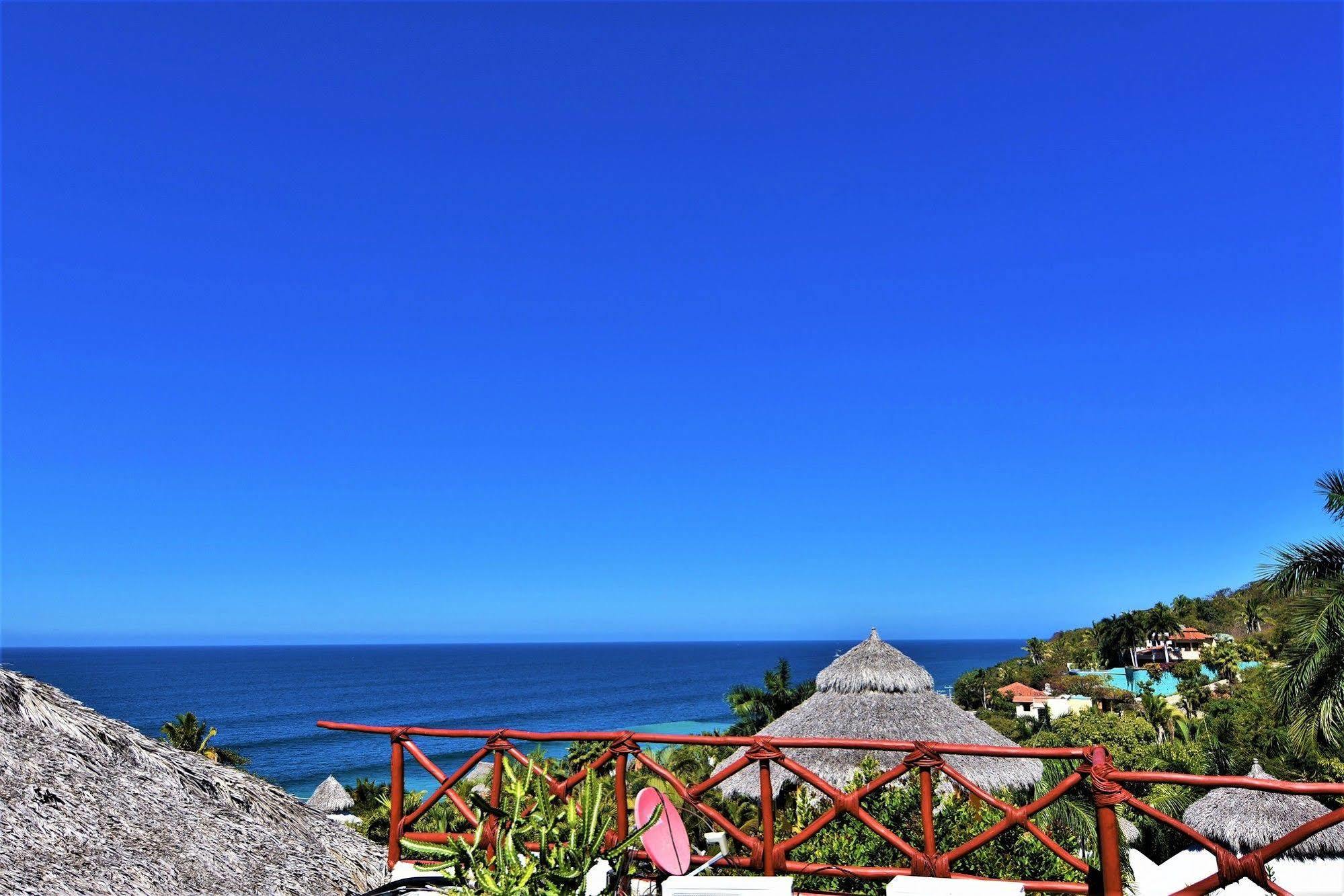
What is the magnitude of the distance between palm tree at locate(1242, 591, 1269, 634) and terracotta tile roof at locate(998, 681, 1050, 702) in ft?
71.4

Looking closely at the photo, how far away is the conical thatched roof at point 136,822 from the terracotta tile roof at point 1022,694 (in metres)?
54.3

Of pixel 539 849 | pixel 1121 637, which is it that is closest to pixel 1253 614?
pixel 1121 637

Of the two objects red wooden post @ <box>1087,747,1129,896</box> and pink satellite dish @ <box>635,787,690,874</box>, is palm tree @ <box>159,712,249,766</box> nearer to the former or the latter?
pink satellite dish @ <box>635,787,690,874</box>

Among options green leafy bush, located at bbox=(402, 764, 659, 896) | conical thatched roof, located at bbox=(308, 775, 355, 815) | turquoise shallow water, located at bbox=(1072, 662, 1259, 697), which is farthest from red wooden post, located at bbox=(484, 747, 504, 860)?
turquoise shallow water, located at bbox=(1072, 662, 1259, 697)

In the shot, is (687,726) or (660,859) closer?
(660,859)

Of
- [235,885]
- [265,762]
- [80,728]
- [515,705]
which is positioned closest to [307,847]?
[235,885]

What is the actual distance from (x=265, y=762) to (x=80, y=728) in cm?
4985

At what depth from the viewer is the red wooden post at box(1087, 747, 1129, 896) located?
286 centimetres

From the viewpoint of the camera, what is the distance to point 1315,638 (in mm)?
11188

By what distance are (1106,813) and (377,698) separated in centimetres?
8735

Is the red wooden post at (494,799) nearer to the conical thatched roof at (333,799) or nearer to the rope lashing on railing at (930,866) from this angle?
the rope lashing on railing at (930,866)

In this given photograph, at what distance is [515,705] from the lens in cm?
7844

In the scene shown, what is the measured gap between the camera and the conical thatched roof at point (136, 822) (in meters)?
3.74

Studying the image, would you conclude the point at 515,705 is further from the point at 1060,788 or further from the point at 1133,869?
A: the point at 1060,788
